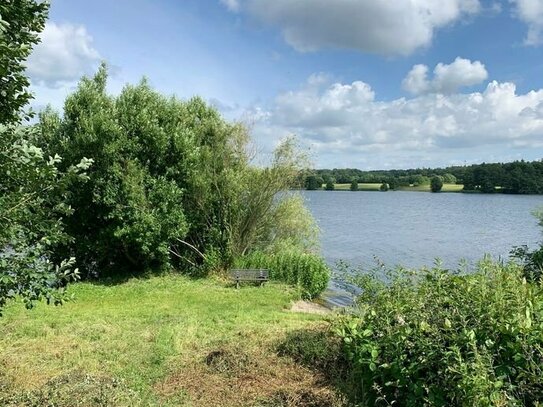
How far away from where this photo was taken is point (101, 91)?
60.8 feet

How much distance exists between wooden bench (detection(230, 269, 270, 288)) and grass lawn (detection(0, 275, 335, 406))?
432 cm

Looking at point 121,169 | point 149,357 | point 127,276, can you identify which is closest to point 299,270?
point 127,276

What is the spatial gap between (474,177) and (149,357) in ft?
258

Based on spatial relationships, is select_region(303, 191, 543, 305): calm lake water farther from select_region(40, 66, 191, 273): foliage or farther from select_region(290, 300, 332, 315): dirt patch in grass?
select_region(40, 66, 191, 273): foliage

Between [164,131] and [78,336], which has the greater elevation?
[164,131]

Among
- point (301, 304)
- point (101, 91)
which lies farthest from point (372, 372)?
point (101, 91)

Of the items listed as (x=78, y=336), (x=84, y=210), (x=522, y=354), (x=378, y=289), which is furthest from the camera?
(x=84, y=210)

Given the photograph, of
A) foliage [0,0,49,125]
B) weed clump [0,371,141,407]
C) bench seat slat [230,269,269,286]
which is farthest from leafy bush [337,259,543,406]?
bench seat slat [230,269,269,286]

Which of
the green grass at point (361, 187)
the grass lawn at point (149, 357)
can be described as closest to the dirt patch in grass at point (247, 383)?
the grass lawn at point (149, 357)

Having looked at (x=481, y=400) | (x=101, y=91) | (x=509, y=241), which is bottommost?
(x=509, y=241)

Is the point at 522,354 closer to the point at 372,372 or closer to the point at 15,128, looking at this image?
the point at 372,372

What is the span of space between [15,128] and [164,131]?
566 inches

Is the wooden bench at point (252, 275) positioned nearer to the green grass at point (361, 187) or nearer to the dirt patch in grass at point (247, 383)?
the dirt patch in grass at point (247, 383)

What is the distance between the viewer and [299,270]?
18.2 m
